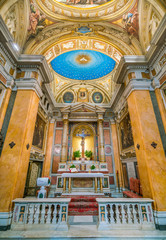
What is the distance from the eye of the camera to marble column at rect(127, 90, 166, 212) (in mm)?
4234

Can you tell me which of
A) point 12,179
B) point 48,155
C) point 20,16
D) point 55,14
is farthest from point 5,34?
point 48,155

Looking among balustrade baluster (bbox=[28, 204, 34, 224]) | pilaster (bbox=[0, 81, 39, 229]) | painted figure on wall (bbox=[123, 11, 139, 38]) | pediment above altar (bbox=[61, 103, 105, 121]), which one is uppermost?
painted figure on wall (bbox=[123, 11, 139, 38])

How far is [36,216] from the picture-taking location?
12.7 ft

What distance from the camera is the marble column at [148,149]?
167 inches

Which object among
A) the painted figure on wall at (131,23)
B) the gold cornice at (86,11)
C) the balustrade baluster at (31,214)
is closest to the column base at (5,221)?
the balustrade baluster at (31,214)

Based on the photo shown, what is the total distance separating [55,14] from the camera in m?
6.30

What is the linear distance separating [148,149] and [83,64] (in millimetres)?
9205

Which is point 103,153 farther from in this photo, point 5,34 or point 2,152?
point 5,34

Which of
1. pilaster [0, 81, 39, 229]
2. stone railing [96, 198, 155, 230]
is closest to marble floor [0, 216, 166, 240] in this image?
stone railing [96, 198, 155, 230]

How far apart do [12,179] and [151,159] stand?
5.11 metres

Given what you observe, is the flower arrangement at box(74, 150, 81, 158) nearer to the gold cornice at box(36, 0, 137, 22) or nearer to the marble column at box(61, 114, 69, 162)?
the marble column at box(61, 114, 69, 162)

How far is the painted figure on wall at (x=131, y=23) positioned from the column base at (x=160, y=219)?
7948 mm

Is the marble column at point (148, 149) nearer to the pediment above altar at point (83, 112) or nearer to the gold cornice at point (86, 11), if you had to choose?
the gold cornice at point (86, 11)

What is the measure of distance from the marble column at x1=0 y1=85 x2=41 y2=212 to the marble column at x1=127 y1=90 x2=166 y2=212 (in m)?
4.66
